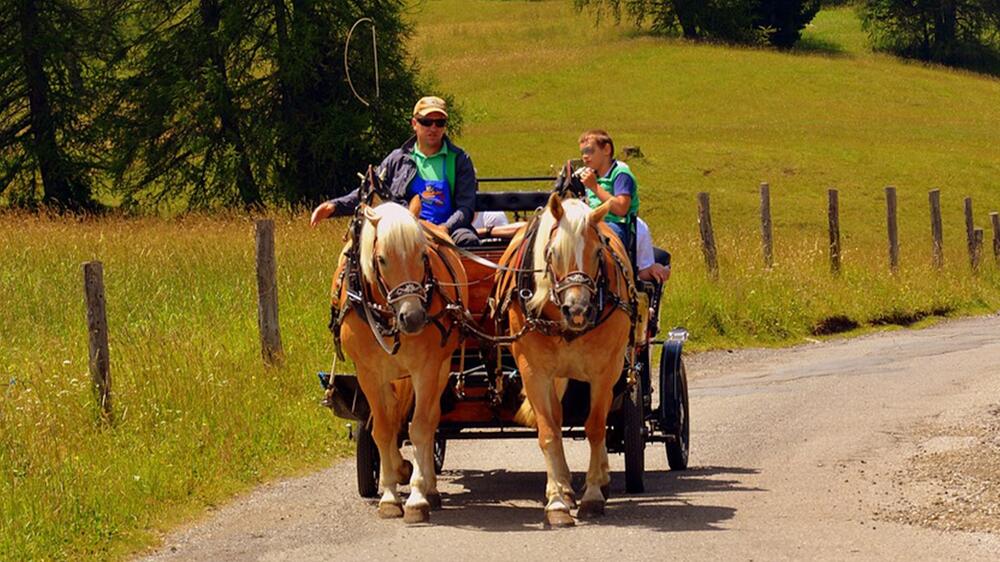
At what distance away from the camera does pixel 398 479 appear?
32.1ft

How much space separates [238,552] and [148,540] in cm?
73

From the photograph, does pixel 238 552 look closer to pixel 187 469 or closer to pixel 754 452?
pixel 187 469

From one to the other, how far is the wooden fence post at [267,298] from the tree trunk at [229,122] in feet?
87.3

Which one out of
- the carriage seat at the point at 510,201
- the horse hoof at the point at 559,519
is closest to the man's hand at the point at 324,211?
the carriage seat at the point at 510,201

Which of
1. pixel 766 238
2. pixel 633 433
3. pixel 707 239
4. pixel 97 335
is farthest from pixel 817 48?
pixel 633 433

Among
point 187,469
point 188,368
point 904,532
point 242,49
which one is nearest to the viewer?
point 904,532

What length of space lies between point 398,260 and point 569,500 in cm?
172

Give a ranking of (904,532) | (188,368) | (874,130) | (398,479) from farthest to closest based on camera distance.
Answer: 1. (874,130)
2. (188,368)
3. (398,479)
4. (904,532)

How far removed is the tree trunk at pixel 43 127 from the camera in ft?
138

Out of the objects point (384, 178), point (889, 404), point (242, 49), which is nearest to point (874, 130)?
point (242, 49)

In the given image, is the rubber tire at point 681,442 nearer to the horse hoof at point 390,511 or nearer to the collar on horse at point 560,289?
the collar on horse at point 560,289

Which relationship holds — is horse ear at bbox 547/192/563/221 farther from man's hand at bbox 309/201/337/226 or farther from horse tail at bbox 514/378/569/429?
man's hand at bbox 309/201/337/226

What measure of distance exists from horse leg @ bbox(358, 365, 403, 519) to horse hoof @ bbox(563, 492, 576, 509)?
3.19ft

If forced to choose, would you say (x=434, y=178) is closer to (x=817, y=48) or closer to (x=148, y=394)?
(x=148, y=394)
